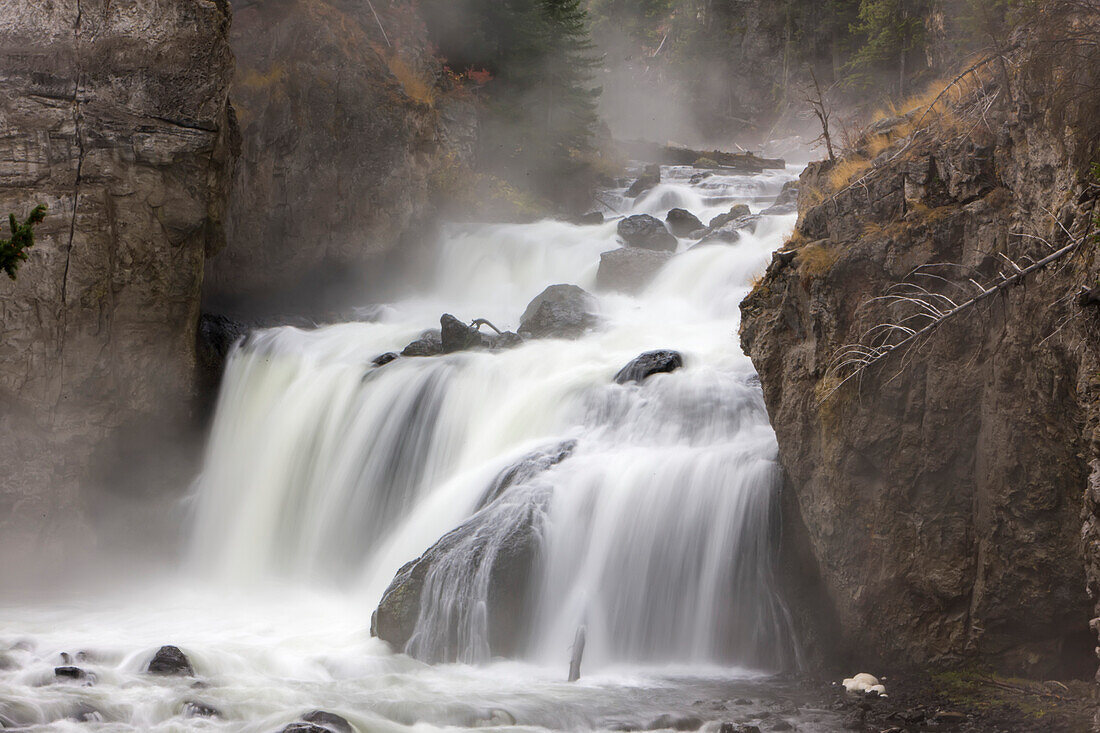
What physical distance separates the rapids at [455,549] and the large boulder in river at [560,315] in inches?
20.7

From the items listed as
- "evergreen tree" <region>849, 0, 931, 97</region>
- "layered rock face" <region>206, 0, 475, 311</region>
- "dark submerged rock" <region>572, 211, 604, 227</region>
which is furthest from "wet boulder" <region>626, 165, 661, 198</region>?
"evergreen tree" <region>849, 0, 931, 97</region>

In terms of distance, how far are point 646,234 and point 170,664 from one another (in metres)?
14.3

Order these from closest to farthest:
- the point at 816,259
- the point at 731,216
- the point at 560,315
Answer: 1. the point at 816,259
2. the point at 560,315
3. the point at 731,216

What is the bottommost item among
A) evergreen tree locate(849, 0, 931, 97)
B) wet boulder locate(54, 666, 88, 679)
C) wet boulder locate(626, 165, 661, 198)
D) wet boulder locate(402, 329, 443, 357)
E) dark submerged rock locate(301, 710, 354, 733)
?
dark submerged rock locate(301, 710, 354, 733)

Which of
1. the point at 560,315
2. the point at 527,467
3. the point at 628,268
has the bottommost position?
the point at 527,467

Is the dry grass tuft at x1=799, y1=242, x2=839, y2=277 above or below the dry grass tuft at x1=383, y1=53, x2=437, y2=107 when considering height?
below

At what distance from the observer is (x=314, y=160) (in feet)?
64.8

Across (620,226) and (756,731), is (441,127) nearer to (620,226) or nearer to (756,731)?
(620,226)

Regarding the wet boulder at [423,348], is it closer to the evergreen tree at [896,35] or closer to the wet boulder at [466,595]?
the wet boulder at [466,595]

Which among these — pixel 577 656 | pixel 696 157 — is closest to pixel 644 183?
pixel 696 157

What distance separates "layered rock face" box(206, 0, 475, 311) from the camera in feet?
62.6

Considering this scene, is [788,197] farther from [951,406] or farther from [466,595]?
[466,595]

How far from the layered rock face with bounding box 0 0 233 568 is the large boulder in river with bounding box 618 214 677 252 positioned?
957 centimetres

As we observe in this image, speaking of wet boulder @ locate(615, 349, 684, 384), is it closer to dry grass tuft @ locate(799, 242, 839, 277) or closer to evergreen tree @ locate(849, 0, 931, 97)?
dry grass tuft @ locate(799, 242, 839, 277)
